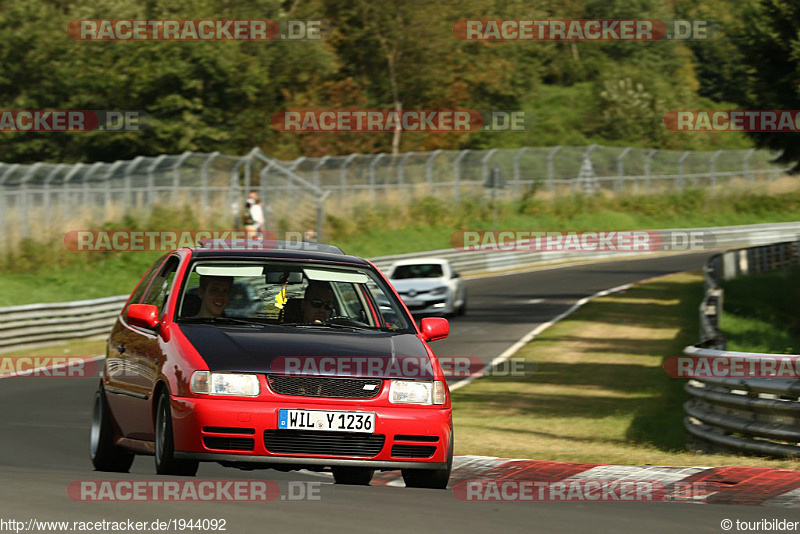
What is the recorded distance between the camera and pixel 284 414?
780 centimetres

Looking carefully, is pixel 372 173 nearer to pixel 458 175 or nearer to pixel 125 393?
pixel 458 175

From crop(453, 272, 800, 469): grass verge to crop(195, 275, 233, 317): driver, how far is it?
3995 millimetres

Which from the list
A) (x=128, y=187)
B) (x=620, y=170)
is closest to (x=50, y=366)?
(x=128, y=187)

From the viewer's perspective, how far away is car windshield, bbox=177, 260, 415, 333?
8.74 metres

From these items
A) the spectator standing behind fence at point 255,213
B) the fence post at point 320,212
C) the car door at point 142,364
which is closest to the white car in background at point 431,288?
the spectator standing behind fence at point 255,213

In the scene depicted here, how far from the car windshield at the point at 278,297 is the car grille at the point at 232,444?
100cm

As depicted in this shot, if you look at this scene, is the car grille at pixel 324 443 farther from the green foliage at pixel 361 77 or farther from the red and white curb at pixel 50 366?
the green foliage at pixel 361 77

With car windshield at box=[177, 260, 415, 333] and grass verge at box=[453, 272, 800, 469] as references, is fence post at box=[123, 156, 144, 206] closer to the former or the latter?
grass verge at box=[453, 272, 800, 469]

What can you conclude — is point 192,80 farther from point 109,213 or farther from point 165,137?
point 109,213

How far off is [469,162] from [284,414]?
45.0 meters

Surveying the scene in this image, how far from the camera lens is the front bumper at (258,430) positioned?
774 centimetres

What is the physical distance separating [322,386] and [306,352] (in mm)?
236

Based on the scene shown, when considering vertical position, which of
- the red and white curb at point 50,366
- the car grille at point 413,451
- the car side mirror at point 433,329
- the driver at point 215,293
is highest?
the driver at point 215,293

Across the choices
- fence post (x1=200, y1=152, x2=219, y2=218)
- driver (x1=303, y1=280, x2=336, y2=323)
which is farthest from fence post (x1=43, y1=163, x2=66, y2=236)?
driver (x1=303, y1=280, x2=336, y2=323)
